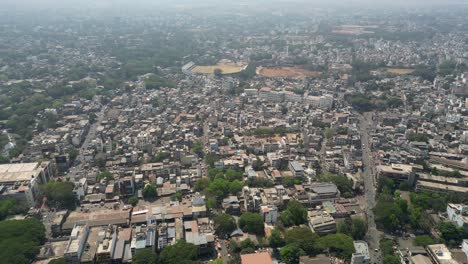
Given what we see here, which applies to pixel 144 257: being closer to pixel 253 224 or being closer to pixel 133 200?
pixel 253 224

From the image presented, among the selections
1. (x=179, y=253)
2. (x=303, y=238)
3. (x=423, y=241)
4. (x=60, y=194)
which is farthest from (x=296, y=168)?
(x=60, y=194)

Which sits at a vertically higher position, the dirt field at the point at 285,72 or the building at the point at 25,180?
the building at the point at 25,180

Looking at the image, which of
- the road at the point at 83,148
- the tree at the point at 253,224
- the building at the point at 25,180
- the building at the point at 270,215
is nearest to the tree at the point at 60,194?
the building at the point at 25,180

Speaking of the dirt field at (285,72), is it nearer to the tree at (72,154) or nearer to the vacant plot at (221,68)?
the vacant plot at (221,68)

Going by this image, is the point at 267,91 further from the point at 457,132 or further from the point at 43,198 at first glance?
the point at 43,198

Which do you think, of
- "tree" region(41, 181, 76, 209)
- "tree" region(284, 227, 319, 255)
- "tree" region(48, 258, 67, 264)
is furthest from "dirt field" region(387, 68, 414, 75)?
"tree" region(48, 258, 67, 264)

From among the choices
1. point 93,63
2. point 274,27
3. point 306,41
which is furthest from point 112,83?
point 274,27
